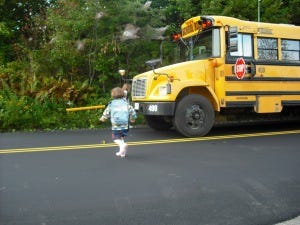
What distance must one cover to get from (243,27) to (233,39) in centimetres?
68

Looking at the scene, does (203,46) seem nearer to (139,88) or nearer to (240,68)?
(240,68)

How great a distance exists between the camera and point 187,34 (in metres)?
11.4

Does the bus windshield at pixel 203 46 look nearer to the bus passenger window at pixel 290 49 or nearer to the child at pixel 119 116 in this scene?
the bus passenger window at pixel 290 49

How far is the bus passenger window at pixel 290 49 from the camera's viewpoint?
11000mm

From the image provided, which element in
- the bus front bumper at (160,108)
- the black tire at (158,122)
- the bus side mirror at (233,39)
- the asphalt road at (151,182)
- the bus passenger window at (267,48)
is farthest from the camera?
the black tire at (158,122)

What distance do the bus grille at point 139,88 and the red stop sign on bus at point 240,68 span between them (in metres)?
2.08

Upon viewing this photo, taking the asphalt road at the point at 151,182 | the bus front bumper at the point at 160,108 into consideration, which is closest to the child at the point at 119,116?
the asphalt road at the point at 151,182

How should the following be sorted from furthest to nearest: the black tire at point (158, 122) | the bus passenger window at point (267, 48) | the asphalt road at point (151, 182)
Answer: the black tire at point (158, 122)
the bus passenger window at point (267, 48)
the asphalt road at point (151, 182)

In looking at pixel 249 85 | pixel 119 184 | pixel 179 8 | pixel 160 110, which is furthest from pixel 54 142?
pixel 179 8

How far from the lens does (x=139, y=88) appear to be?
35.0 ft

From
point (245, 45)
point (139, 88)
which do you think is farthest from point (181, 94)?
point (245, 45)

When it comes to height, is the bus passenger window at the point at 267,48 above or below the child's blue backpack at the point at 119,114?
above

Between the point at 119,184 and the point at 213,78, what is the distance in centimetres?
518

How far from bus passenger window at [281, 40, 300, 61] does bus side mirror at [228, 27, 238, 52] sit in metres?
1.64
